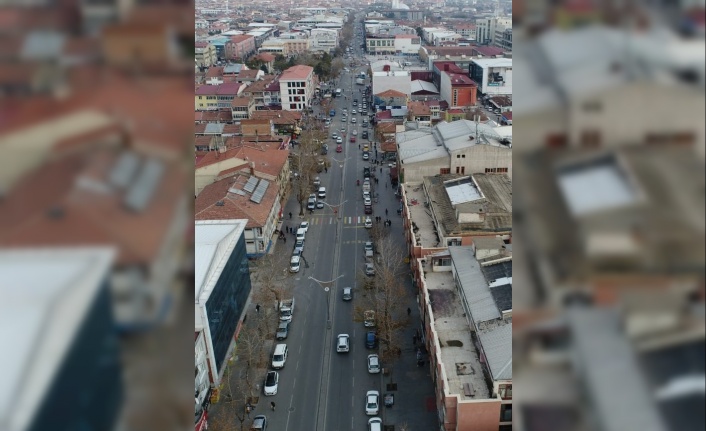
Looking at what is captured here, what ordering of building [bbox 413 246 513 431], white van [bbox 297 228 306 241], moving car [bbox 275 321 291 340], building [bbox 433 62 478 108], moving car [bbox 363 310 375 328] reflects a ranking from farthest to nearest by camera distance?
building [bbox 433 62 478 108], white van [bbox 297 228 306 241], moving car [bbox 363 310 375 328], moving car [bbox 275 321 291 340], building [bbox 413 246 513 431]

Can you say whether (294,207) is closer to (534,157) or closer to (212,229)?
(212,229)

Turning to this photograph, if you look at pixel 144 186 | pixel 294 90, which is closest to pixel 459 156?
pixel 144 186

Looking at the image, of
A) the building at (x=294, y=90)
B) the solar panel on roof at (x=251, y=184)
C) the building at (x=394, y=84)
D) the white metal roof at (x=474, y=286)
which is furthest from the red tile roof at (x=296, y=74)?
the white metal roof at (x=474, y=286)

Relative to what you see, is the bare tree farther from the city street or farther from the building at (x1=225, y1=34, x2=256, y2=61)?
the building at (x1=225, y1=34, x2=256, y2=61)

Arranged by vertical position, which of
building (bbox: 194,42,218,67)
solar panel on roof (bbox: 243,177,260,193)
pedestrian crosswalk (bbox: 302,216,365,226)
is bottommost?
pedestrian crosswalk (bbox: 302,216,365,226)

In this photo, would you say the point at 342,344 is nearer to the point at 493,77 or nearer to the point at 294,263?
the point at 294,263

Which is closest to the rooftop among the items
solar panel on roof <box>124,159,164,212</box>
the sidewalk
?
solar panel on roof <box>124,159,164,212</box>

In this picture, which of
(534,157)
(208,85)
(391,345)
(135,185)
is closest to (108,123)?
(135,185)

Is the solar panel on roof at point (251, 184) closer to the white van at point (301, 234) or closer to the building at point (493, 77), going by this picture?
the white van at point (301, 234)
